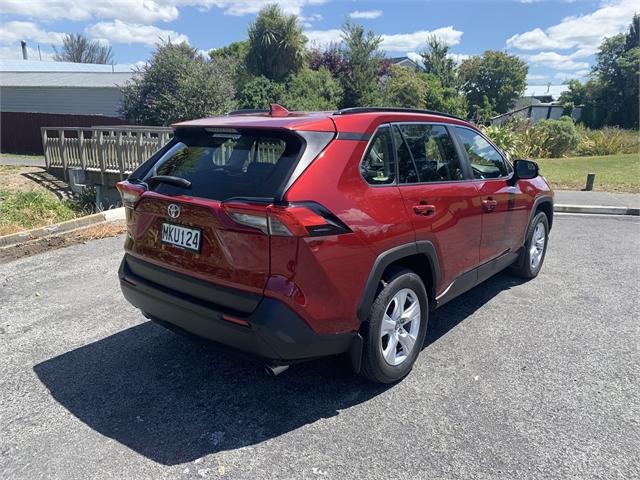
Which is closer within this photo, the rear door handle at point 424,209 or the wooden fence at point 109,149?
the rear door handle at point 424,209

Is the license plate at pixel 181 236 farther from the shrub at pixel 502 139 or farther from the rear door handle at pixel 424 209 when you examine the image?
the shrub at pixel 502 139

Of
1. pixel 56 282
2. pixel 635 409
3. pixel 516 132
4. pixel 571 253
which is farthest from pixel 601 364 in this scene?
pixel 516 132

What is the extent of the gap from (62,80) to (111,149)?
78.4ft

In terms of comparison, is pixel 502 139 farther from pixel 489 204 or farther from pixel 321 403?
pixel 321 403

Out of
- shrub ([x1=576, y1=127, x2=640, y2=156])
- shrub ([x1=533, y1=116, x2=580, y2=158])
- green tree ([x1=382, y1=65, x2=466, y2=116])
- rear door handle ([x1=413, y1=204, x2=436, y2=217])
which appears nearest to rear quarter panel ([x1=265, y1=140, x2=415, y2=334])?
rear door handle ([x1=413, y1=204, x2=436, y2=217])

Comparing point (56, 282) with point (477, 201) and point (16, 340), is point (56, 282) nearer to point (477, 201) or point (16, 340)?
point (16, 340)

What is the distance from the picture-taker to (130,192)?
10.8ft

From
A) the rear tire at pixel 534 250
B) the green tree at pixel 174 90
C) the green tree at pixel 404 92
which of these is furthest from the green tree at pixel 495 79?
the rear tire at pixel 534 250

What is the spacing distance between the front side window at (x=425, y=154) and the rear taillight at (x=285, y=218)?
89cm

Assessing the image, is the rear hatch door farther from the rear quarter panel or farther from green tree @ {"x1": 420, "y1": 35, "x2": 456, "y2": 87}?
green tree @ {"x1": 420, "y1": 35, "x2": 456, "y2": 87}

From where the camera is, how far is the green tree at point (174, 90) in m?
19.5

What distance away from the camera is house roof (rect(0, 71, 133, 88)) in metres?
29.4

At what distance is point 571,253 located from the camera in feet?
22.2

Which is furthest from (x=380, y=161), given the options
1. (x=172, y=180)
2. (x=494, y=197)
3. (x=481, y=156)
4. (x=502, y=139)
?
(x=502, y=139)
